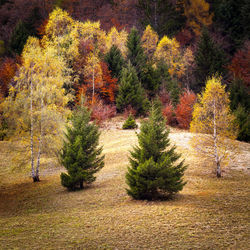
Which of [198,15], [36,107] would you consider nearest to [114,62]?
[36,107]

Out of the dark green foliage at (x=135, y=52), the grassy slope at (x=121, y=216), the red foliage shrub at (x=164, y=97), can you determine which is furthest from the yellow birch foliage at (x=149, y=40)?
the grassy slope at (x=121, y=216)

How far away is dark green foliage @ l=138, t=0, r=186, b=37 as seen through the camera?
204 ft

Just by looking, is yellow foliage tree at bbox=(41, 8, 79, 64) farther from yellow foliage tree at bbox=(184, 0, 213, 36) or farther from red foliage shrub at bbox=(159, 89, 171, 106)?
yellow foliage tree at bbox=(184, 0, 213, 36)

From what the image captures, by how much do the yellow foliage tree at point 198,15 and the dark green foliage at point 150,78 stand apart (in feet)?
92.1

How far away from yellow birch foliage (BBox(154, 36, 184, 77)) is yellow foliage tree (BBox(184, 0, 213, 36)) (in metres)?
14.8

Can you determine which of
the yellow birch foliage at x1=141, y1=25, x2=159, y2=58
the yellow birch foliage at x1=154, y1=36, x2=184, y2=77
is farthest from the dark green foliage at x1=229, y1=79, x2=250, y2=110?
the yellow birch foliage at x1=141, y1=25, x2=159, y2=58

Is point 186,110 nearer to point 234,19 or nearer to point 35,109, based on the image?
point 35,109

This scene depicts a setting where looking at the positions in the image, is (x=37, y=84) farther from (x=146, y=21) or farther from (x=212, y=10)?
(x=212, y=10)

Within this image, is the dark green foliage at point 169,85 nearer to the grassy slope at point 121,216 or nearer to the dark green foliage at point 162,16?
the dark green foliage at point 162,16

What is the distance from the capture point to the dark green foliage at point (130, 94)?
34.4 meters

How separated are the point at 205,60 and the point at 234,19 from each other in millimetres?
18730

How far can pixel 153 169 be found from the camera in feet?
34.2

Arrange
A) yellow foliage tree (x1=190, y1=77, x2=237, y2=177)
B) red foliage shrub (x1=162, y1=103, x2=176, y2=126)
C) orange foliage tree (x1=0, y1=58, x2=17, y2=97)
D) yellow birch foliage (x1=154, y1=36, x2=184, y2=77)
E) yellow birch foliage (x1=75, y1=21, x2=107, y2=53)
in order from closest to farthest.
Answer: yellow foliage tree (x1=190, y1=77, x2=237, y2=177) < red foliage shrub (x1=162, y1=103, x2=176, y2=126) < orange foliage tree (x1=0, y1=58, x2=17, y2=97) < yellow birch foliage (x1=75, y1=21, x2=107, y2=53) < yellow birch foliage (x1=154, y1=36, x2=184, y2=77)

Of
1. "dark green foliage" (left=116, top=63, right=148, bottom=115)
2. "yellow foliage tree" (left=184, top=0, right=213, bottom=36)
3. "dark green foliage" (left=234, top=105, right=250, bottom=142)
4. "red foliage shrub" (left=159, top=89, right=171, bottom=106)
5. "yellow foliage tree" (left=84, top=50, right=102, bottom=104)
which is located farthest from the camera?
"yellow foliage tree" (left=184, top=0, right=213, bottom=36)
